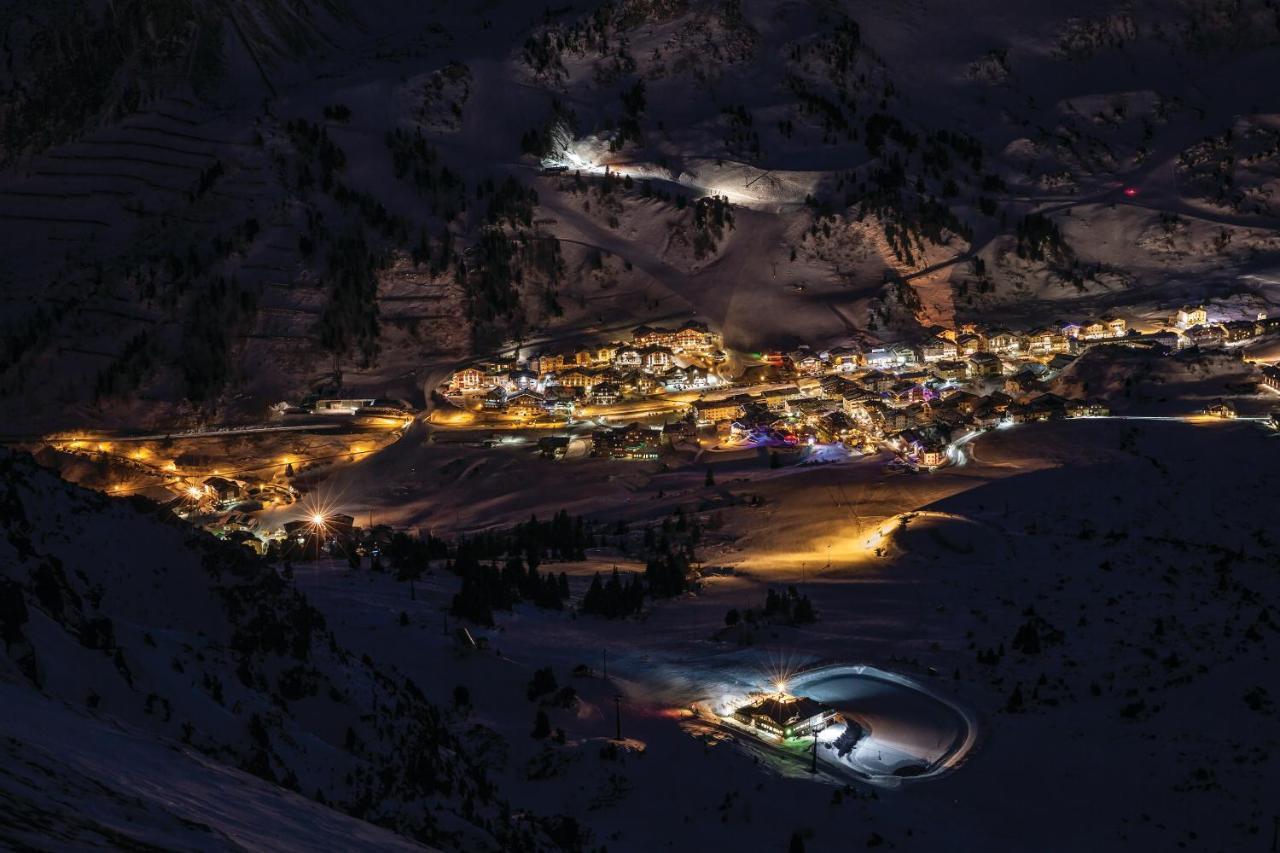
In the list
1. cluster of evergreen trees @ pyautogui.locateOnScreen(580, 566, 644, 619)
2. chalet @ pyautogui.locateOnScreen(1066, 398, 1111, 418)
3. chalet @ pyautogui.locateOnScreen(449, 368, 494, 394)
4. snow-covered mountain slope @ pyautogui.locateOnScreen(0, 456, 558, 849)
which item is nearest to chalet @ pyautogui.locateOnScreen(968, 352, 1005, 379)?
chalet @ pyautogui.locateOnScreen(1066, 398, 1111, 418)

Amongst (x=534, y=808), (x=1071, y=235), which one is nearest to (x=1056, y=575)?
(x=534, y=808)

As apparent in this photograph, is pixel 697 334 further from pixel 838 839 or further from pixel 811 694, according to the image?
pixel 838 839

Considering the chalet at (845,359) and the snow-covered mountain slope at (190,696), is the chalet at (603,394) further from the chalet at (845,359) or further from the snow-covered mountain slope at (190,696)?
the snow-covered mountain slope at (190,696)

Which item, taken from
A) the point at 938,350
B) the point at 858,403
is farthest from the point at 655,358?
the point at 938,350

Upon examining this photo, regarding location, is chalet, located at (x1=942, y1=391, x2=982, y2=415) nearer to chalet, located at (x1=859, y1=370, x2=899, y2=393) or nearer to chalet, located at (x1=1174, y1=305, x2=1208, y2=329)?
chalet, located at (x1=859, y1=370, x2=899, y2=393)

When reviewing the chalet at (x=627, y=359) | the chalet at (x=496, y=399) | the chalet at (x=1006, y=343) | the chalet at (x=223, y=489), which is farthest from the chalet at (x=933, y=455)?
the chalet at (x=223, y=489)
